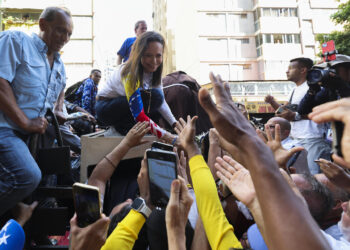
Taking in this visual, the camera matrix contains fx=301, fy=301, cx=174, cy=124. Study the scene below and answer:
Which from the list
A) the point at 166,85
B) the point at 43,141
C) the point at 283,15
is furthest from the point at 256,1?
the point at 43,141

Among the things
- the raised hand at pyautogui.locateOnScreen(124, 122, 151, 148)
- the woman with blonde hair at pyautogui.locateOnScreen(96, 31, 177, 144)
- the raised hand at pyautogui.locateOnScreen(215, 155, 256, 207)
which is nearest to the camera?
the raised hand at pyautogui.locateOnScreen(215, 155, 256, 207)

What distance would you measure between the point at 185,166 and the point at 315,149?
6.69 feet

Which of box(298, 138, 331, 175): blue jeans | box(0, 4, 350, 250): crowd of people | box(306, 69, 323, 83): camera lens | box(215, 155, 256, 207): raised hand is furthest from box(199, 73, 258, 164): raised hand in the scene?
box(298, 138, 331, 175): blue jeans

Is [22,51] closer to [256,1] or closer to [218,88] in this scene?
[218,88]

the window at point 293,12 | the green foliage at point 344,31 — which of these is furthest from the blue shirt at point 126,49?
the window at point 293,12

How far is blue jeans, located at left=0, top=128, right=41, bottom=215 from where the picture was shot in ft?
5.82

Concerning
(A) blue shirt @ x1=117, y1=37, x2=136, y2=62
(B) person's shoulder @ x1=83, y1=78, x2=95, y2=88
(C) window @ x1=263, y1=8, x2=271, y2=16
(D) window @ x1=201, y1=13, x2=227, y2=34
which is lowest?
(B) person's shoulder @ x1=83, y1=78, x2=95, y2=88

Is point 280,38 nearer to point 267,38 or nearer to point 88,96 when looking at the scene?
point 267,38

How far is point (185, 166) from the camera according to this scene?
219cm

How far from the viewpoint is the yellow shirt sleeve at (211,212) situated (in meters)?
1.35

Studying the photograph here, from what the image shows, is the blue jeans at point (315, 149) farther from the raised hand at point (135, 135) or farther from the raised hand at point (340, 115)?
the raised hand at point (340, 115)

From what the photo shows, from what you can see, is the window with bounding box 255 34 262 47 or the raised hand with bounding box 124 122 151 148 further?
the window with bounding box 255 34 262 47

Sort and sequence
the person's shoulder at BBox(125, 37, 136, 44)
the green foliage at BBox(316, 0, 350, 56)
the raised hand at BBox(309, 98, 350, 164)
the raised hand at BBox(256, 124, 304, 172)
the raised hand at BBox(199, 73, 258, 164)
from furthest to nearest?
the green foliage at BBox(316, 0, 350, 56)
the person's shoulder at BBox(125, 37, 136, 44)
the raised hand at BBox(256, 124, 304, 172)
the raised hand at BBox(199, 73, 258, 164)
the raised hand at BBox(309, 98, 350, 164)

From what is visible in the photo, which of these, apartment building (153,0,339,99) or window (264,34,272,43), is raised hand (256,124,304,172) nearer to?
apartment building (153,0,339,99)
